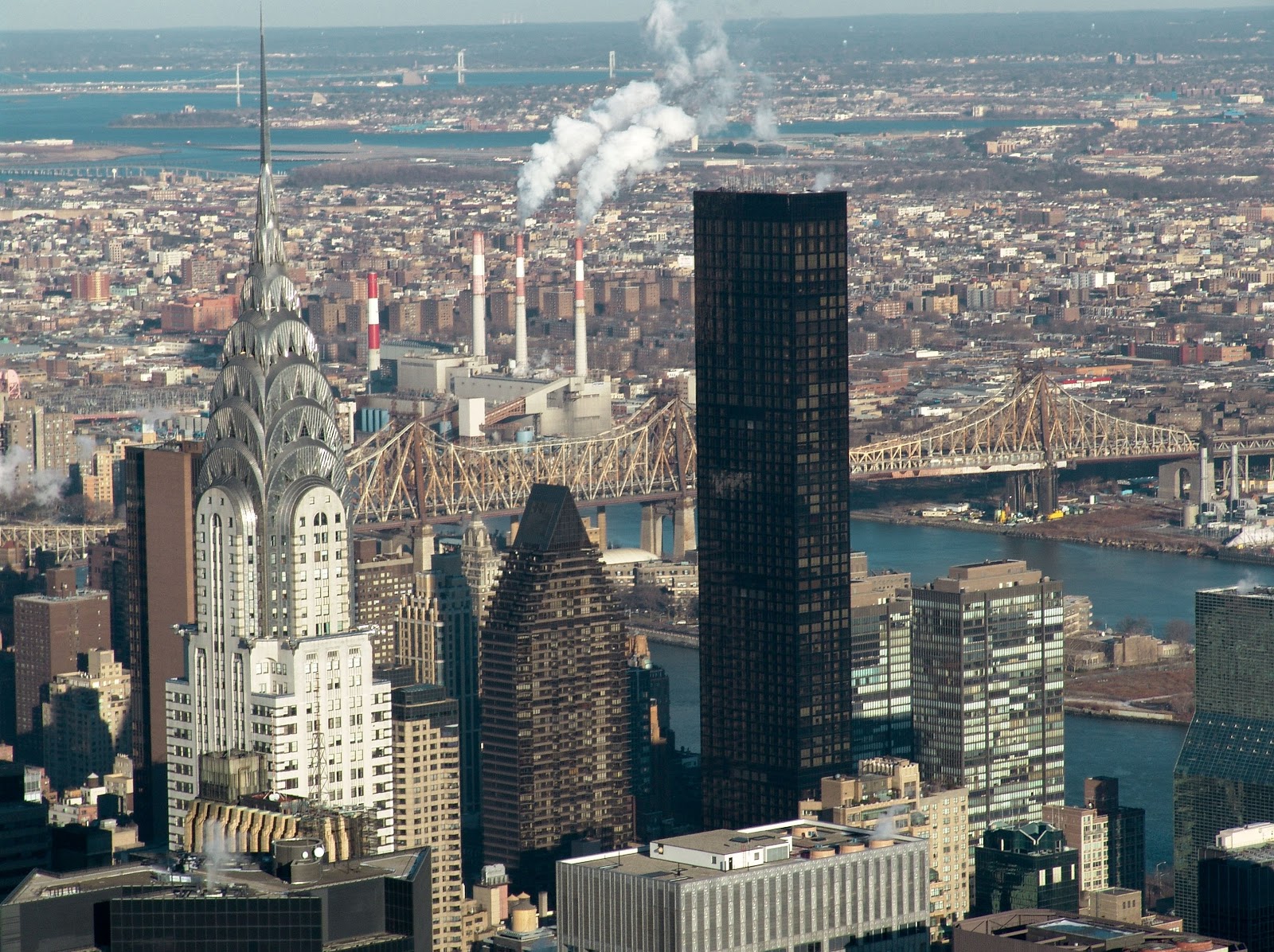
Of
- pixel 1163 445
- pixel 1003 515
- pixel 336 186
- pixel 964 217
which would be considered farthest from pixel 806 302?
pixel 336 186

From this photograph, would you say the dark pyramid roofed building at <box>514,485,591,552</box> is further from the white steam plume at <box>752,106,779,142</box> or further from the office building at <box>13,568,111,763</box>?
the office building at <box>13,568,111,763</box>

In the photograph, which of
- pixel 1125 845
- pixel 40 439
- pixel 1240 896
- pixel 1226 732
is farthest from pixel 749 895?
pixel 40 439

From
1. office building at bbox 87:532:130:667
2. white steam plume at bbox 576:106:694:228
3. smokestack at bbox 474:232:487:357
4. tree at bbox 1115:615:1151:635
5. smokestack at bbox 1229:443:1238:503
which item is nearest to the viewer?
white steam plume at bbox 576:106:694:228

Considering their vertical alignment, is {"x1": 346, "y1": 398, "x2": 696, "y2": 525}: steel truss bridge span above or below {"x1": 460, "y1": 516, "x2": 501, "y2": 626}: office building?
above

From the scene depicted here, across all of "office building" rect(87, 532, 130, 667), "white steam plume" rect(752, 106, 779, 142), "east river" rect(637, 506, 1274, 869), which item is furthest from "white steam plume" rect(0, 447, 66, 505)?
"white steam plume" rect(752, 106, 779, 142)

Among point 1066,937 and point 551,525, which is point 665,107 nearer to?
point 551,525

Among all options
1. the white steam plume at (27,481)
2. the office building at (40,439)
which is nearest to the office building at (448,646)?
the white steam plume at (27,481)

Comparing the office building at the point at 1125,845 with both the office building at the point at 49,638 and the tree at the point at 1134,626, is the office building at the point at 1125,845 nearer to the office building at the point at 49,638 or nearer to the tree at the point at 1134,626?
the tree at the point at 1134,626
